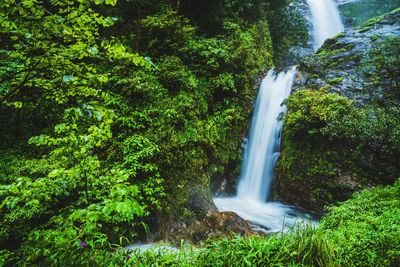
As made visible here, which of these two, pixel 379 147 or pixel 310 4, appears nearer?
pixel 379 147

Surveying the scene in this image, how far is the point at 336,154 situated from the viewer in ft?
23.9

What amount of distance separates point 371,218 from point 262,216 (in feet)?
13.1

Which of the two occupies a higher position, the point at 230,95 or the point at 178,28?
the point at 178,28

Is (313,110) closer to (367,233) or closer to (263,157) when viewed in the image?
(263,157)

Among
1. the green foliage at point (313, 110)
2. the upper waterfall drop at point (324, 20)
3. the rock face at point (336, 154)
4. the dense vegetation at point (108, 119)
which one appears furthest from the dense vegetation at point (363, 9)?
the green foliage at point (313, 110)

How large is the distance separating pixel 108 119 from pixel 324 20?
85.8ft

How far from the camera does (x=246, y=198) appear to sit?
863 centimetres

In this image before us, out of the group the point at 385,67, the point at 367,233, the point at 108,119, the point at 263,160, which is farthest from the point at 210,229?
the point at 385,67

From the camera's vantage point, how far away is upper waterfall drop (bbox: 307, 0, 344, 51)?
18.6 m

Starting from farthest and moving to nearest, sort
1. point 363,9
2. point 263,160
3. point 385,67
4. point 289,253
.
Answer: point 363,9
point 263,160
point 385,67
point 289,253

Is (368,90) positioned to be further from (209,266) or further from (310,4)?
(310,4)

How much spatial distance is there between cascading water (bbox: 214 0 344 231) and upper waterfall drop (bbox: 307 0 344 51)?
499 inches

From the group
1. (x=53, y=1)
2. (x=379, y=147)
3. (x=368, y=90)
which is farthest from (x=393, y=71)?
(x=53, y=1)

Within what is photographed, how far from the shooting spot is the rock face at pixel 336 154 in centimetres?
679
